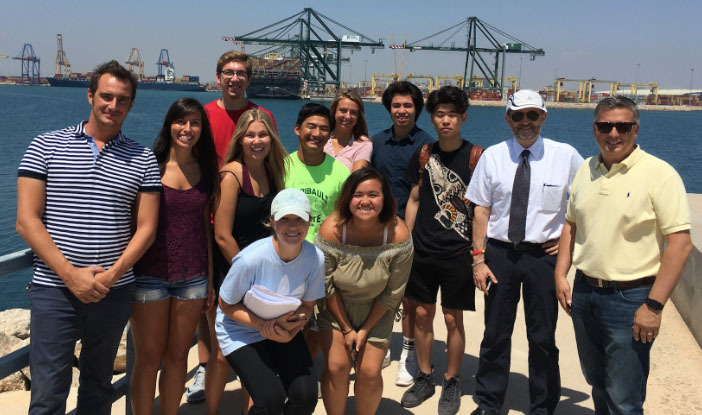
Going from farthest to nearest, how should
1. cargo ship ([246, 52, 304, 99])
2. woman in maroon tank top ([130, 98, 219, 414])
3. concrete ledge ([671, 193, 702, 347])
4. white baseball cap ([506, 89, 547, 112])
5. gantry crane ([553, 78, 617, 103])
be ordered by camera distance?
1. gantry crane ([553, 78, 617, 103])
2. cargo ship ([246, 52, 304, 99])
3. concrete ledge ([671, 193, 702, 347])
4. white baseball cap ([506, 89, 547, 112])
5. woman in maroon tank top ([130, 98, 219, 414])

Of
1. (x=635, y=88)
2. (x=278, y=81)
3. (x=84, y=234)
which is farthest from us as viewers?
(x=635, y=88)

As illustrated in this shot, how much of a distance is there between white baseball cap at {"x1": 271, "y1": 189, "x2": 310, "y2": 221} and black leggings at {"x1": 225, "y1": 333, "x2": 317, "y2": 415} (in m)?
0.56

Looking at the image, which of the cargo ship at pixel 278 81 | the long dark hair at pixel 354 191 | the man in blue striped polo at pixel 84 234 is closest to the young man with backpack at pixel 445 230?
the long dark hair at pixel 354 191

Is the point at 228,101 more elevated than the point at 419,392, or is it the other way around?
the point at 228,101

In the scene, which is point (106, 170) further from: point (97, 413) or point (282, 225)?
point (97, 413)

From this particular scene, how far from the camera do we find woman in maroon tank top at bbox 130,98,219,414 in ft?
7.52

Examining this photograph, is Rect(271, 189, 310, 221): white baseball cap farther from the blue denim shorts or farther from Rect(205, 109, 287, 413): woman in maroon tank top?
the blue denim shorts

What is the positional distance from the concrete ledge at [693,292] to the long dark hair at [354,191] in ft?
8.08

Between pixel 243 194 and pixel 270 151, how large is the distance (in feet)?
0.87

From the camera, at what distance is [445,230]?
114 inches

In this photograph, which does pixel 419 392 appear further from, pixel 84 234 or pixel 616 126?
pixel 84 234

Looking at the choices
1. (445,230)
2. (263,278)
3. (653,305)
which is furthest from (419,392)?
(653,305)

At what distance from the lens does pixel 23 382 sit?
3.54 meters

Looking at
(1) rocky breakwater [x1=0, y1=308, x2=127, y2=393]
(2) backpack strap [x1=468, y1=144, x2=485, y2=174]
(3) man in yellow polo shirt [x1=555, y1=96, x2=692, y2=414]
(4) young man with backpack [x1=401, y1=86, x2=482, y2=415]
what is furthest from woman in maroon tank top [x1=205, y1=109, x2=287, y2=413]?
(3) man in yellow polo shirt [x1=555, y1=96, x2=692, y2=414]
